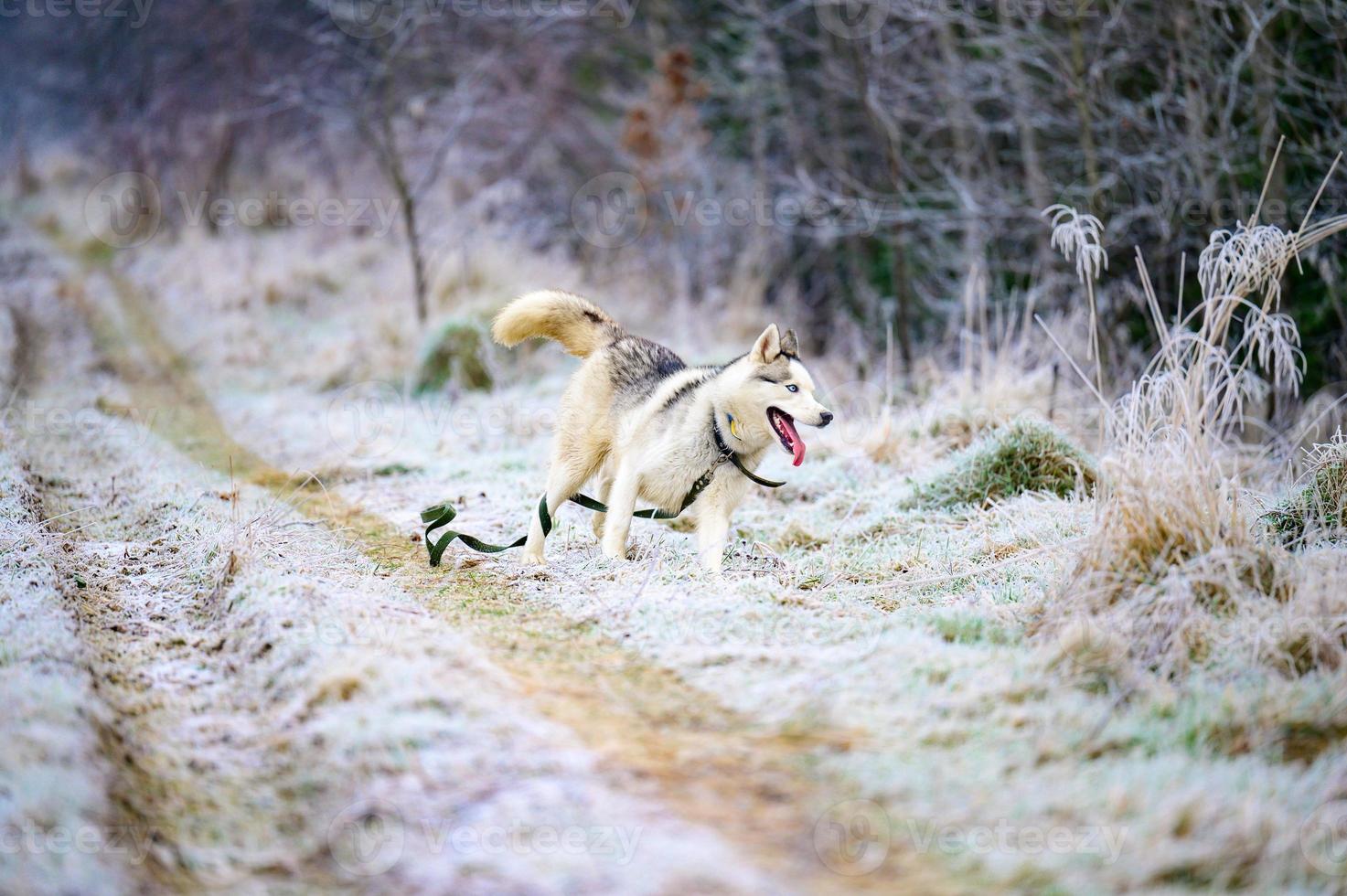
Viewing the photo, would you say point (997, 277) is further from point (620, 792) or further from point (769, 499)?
point (620, 792)

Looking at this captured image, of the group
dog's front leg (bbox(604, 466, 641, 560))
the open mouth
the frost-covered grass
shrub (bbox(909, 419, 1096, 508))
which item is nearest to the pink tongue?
the open mouth

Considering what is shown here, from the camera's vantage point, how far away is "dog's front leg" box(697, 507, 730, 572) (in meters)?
4.89

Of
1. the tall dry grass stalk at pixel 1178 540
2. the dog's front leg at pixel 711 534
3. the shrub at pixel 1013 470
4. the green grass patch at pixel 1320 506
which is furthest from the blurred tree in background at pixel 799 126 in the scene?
the dog's front leg at pixel 711 534

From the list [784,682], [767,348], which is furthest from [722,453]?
[784,682]

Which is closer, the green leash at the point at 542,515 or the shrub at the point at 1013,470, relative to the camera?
the green leash at the point at 542,515

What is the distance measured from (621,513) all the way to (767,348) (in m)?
1.11

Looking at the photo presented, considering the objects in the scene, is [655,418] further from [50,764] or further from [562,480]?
[50,764]

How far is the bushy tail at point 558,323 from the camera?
537cm

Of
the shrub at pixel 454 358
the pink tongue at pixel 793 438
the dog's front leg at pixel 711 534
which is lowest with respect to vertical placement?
the shrub at pixel 454 358

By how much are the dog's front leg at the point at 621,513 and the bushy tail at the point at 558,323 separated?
0.89 m

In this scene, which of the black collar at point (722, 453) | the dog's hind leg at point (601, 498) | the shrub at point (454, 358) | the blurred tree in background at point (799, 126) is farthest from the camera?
the shrub at point (454, 358)

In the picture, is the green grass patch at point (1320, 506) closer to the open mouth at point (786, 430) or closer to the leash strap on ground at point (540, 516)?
the open mouth at point (786, 430)

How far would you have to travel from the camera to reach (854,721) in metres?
3.24

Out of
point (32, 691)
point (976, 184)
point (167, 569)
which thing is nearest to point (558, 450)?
point (167, 569)
